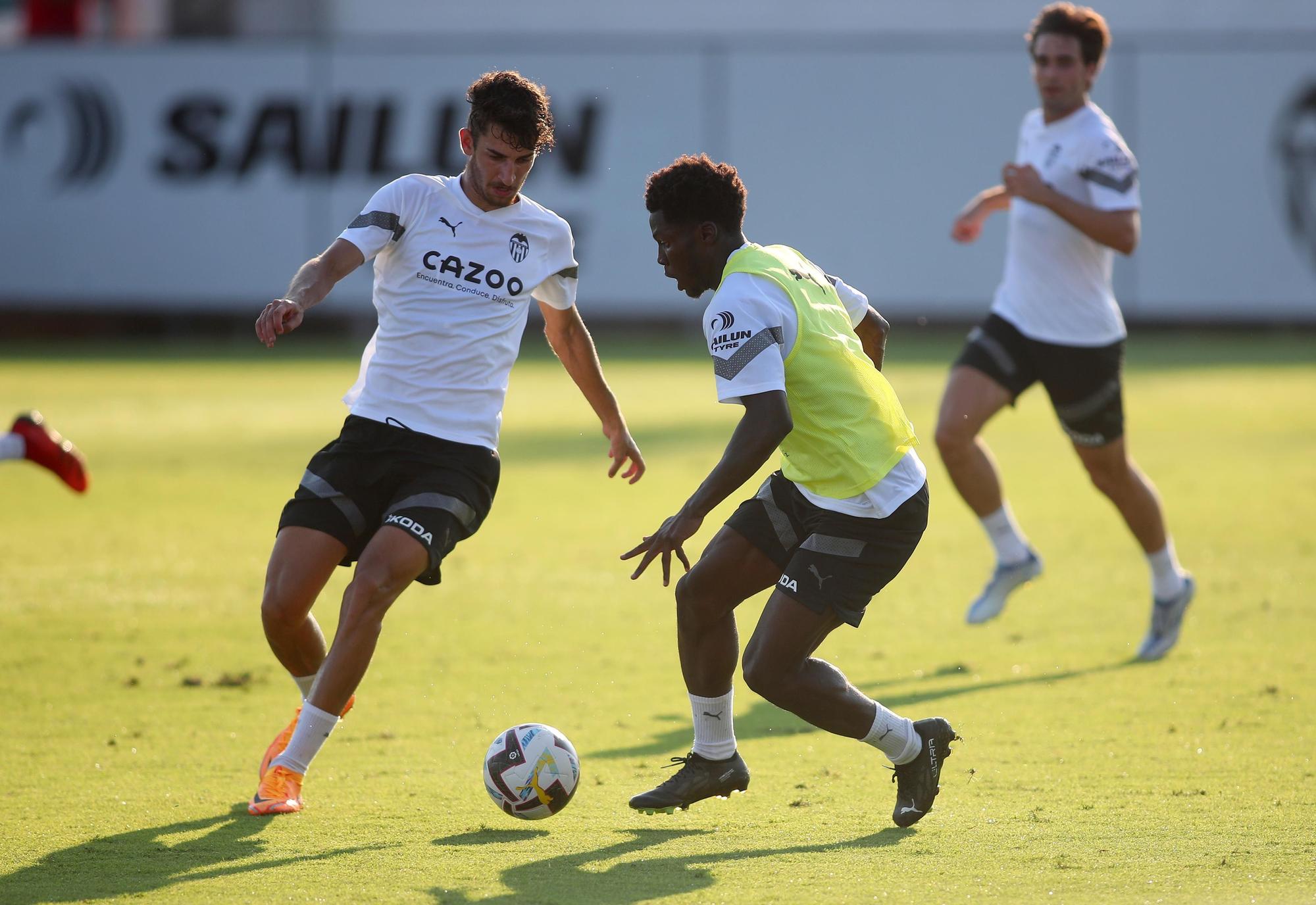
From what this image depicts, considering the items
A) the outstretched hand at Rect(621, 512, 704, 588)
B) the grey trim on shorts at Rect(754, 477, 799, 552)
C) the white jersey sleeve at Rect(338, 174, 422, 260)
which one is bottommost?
the grey trim on shorts at Rect(754, 477, 799, 552)

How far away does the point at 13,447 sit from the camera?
7.84 meters

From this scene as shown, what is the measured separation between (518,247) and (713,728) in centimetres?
173

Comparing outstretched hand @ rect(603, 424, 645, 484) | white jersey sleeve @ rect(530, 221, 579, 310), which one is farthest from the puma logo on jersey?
white jersey sleeve @ rect(530, 221, 579, 310)

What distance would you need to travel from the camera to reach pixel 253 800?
193 inches

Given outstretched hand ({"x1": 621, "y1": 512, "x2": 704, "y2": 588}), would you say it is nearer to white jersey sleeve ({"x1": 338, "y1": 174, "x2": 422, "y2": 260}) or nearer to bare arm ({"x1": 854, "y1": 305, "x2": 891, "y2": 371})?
bare arm ({"x1": 854, "y1": 305, "x2": 891, "y2": 371})

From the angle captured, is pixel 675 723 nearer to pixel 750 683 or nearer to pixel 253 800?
pixel 750 683

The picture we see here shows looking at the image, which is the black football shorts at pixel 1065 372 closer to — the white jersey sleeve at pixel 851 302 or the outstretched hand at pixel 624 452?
the white jersey sleeve at pixel 851 302

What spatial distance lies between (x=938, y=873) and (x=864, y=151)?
20.5m

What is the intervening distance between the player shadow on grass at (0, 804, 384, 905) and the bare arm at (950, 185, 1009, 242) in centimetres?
451

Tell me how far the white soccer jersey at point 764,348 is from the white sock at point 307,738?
63.7 inches

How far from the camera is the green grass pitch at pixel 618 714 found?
4352mm

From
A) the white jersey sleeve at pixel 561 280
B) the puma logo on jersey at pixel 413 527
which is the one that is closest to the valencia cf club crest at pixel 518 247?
the white jersey sleeve at pixel 561 280

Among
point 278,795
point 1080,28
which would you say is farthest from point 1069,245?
point 278,795

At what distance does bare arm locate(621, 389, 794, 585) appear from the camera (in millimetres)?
4367
